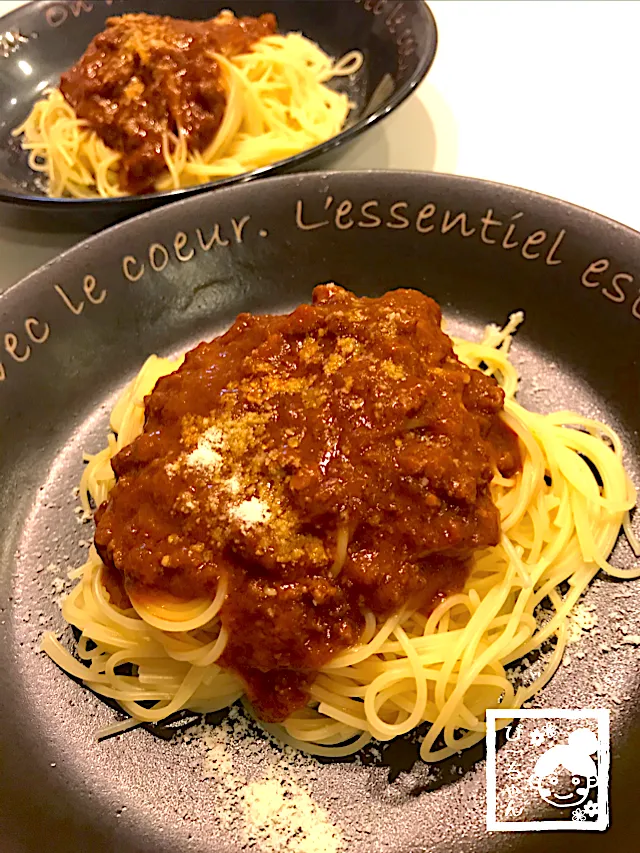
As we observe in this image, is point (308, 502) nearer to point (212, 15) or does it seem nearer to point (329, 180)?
point (329, 180)

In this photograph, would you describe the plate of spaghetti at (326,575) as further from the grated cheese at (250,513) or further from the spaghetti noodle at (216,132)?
the spaghetti noodle at (216,132)

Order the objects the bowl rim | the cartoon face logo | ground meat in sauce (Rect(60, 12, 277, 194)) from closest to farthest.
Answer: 1. the cartoon face logo
2. the bowl rim
3. ground meat in sauce (Rect(60, 12, 277, 194))

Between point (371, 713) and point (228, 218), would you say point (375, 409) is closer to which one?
point (371, 713)

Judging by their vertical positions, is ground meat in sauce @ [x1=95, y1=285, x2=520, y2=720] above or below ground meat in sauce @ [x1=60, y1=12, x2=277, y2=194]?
below

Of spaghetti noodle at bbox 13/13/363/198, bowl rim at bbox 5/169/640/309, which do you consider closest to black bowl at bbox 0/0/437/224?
spaghetti noodle at bbox 13/13/363/198

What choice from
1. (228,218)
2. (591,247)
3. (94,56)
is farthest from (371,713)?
(94,56)

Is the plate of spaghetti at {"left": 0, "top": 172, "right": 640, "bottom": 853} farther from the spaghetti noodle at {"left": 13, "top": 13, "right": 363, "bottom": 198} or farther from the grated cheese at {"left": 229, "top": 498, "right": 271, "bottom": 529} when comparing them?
the spaghetti noodle at {"left": 13, "top": 13, "right": 363, "bottom": 198}

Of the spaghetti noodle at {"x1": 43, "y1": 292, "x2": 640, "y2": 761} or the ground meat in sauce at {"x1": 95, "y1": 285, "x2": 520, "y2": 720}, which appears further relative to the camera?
the spaghetti noodle at {"x1": 43, "y1": 292, "x2": 640, "y2": 761}
